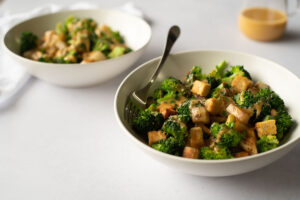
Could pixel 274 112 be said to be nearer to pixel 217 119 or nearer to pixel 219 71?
pixel 217 119

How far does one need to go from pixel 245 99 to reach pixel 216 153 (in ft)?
1.33

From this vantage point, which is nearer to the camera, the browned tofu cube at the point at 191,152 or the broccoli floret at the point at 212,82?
the browned tofu cube at the point at 191,152

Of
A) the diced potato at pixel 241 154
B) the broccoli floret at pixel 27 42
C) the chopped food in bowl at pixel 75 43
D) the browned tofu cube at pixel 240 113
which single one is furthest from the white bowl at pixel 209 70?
the broccoli floret at pixel 27 42

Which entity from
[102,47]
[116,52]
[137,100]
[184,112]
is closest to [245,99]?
[184,112]

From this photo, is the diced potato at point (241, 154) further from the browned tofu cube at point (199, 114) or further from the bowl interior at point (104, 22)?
the bowl interior at point (104, 22)

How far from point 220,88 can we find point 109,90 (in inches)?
34.0

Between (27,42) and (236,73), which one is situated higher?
(236,73)

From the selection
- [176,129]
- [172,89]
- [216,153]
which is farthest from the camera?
[172,89]

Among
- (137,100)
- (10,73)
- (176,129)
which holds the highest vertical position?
(176,129)

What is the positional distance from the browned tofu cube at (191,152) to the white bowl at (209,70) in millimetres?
76

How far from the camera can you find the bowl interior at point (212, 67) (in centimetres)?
179

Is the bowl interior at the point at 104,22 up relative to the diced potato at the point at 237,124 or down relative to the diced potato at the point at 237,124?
down

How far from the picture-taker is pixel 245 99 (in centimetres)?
172

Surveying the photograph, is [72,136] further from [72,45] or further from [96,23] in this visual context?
[96,23]
